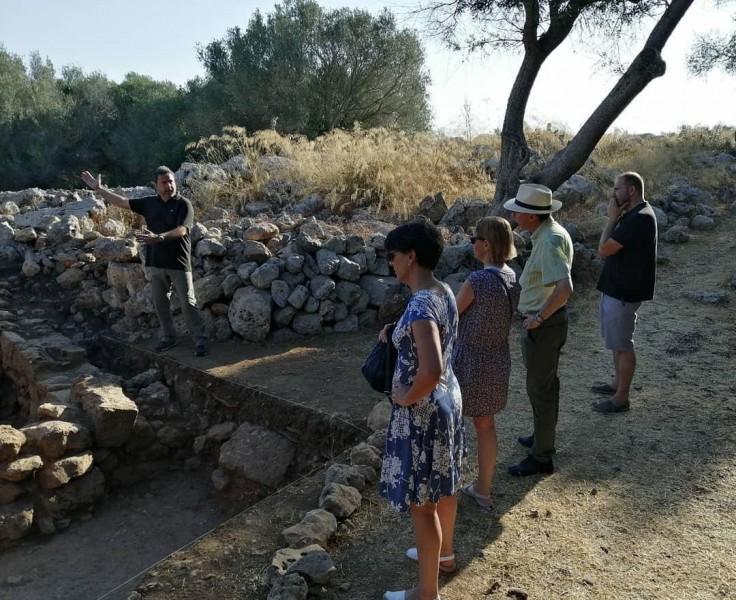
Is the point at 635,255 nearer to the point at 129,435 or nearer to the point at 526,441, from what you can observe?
the point at 526,441

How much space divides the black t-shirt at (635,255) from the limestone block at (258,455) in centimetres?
304

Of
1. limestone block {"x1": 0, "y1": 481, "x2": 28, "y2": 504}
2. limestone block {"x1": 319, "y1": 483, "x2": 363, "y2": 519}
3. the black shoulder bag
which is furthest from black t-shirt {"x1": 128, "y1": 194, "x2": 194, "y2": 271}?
the black shoulder bag

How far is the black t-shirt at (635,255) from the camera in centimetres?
450

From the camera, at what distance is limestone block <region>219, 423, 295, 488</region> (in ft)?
17.7

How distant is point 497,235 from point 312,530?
6.21 ft

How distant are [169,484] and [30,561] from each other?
1.30 m

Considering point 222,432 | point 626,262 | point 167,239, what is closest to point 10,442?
point 222,432

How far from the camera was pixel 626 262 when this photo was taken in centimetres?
457

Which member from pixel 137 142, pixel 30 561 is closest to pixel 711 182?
pixel 30 561

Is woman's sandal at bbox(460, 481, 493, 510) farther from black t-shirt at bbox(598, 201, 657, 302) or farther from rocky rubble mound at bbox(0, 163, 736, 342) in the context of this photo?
rocky rubble mound at bbox(0, 163, 736, 342)

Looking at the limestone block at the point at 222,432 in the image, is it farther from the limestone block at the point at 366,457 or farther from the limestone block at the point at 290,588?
the limestone block at the point at 290,588

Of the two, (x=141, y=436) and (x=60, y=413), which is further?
(x=141, y=436)

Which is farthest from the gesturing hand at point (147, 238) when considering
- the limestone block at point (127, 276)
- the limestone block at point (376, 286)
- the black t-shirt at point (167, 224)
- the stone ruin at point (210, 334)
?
the limestone block at point (376, 286)

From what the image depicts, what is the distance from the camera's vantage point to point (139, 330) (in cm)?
766
